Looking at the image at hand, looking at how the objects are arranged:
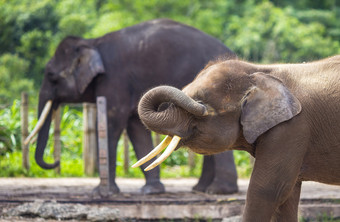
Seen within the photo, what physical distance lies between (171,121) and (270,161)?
2.62 feet

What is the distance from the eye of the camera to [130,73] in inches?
350

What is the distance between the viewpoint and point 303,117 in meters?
4.81

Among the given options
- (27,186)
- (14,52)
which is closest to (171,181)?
(27,186)

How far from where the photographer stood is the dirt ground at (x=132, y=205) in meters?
7.00

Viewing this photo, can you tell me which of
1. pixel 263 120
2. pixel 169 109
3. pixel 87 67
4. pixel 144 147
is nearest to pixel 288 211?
pixel 263 120

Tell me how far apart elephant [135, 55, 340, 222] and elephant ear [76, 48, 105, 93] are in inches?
157

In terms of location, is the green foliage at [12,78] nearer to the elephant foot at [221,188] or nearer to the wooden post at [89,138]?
the wooden post at [89,138]

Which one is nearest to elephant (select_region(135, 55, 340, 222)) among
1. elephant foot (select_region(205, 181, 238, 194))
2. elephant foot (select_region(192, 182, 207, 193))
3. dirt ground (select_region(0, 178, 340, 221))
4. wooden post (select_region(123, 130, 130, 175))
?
dirt ground (select_region(0, 178, 340, 221))

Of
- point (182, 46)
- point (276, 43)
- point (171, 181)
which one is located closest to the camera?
point (182, 46)

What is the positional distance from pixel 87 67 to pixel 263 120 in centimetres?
463

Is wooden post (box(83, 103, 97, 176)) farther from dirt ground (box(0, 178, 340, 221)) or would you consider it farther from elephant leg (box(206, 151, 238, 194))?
elephant leg (box(206, 151, 238, 194))

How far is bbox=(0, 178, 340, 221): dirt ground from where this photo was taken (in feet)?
23.0

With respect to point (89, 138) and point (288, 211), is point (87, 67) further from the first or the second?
point (288, 211)

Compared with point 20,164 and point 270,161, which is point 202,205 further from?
point 20,164
